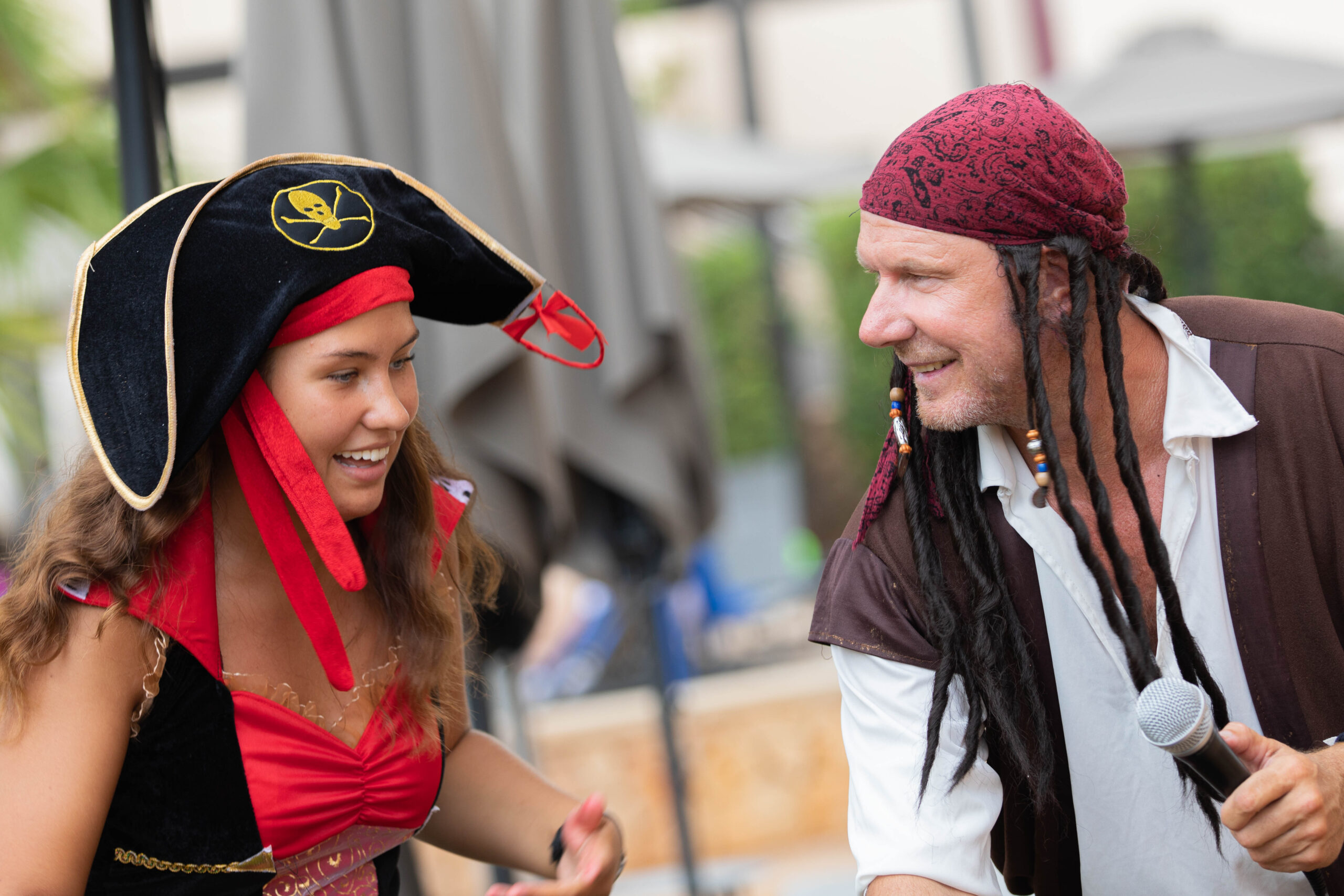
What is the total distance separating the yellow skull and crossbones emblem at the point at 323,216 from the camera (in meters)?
1.56

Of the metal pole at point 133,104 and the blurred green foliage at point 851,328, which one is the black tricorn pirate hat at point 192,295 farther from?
the blurred green foliage at point 851,328

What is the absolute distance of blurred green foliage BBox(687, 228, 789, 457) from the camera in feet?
28.2

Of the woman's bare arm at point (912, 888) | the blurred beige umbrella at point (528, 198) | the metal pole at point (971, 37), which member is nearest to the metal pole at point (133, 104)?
the blurred beige umbrella at point (528, 198)

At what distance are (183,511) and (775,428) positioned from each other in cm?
721

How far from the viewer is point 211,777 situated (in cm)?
160

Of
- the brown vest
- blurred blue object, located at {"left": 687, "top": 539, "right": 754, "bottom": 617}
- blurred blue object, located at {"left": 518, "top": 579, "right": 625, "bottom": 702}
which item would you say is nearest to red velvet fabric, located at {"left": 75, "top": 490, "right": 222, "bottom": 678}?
the brown vest

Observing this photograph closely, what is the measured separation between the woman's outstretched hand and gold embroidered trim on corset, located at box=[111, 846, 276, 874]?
0.33 meters

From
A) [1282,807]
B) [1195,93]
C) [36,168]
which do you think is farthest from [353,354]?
[1195,93]

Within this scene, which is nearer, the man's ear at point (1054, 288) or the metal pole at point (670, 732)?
the man's ear at point (1054, 288)

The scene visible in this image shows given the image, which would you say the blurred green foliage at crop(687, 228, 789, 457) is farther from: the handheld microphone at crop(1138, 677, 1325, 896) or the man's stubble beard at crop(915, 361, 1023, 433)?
the handheld microphone at crop(1138, 677, 1325, 896)

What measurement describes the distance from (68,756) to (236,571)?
32 cm

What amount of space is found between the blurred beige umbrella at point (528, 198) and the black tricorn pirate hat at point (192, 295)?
2.30 ft

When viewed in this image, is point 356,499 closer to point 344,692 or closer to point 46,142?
point 344,692

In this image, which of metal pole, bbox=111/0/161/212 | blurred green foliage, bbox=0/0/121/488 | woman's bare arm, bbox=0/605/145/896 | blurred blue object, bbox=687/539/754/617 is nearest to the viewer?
woman's bare arm, bbox=0/605/145/896
